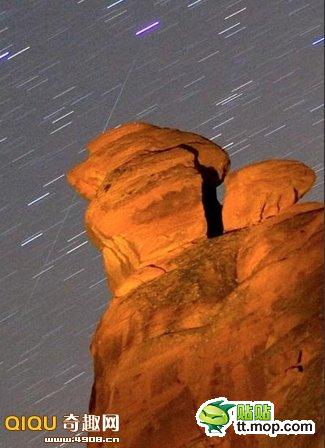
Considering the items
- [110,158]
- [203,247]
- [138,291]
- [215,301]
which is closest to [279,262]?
[215,301]

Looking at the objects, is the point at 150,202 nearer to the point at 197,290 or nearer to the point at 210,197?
the point at 210,197

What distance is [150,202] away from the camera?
27.0 metres

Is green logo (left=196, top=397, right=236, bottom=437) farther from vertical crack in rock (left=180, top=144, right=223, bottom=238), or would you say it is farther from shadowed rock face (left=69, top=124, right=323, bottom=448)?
vertical crack in rock (left=180, top=144, right=223, bottom=238)

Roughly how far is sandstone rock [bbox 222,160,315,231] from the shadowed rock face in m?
0.05

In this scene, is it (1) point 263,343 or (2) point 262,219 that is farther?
(2) point 262,219

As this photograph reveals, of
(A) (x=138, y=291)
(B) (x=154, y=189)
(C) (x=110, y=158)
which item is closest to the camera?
(A) (x=138, y=291)

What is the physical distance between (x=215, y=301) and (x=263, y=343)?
2.29 m

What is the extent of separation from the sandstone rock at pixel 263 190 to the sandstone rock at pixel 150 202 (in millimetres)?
1125

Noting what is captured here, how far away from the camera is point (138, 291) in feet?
82.8

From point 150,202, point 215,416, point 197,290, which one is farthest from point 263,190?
point 215,416

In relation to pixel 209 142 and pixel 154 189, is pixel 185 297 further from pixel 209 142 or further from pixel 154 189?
pixel 209 142

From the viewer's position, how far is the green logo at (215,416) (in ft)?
66.8

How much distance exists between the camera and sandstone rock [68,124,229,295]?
26578mm

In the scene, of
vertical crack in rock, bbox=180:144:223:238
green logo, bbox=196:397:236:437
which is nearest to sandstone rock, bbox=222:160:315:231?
vertical crack in rock, bbox=180:144:223:238
